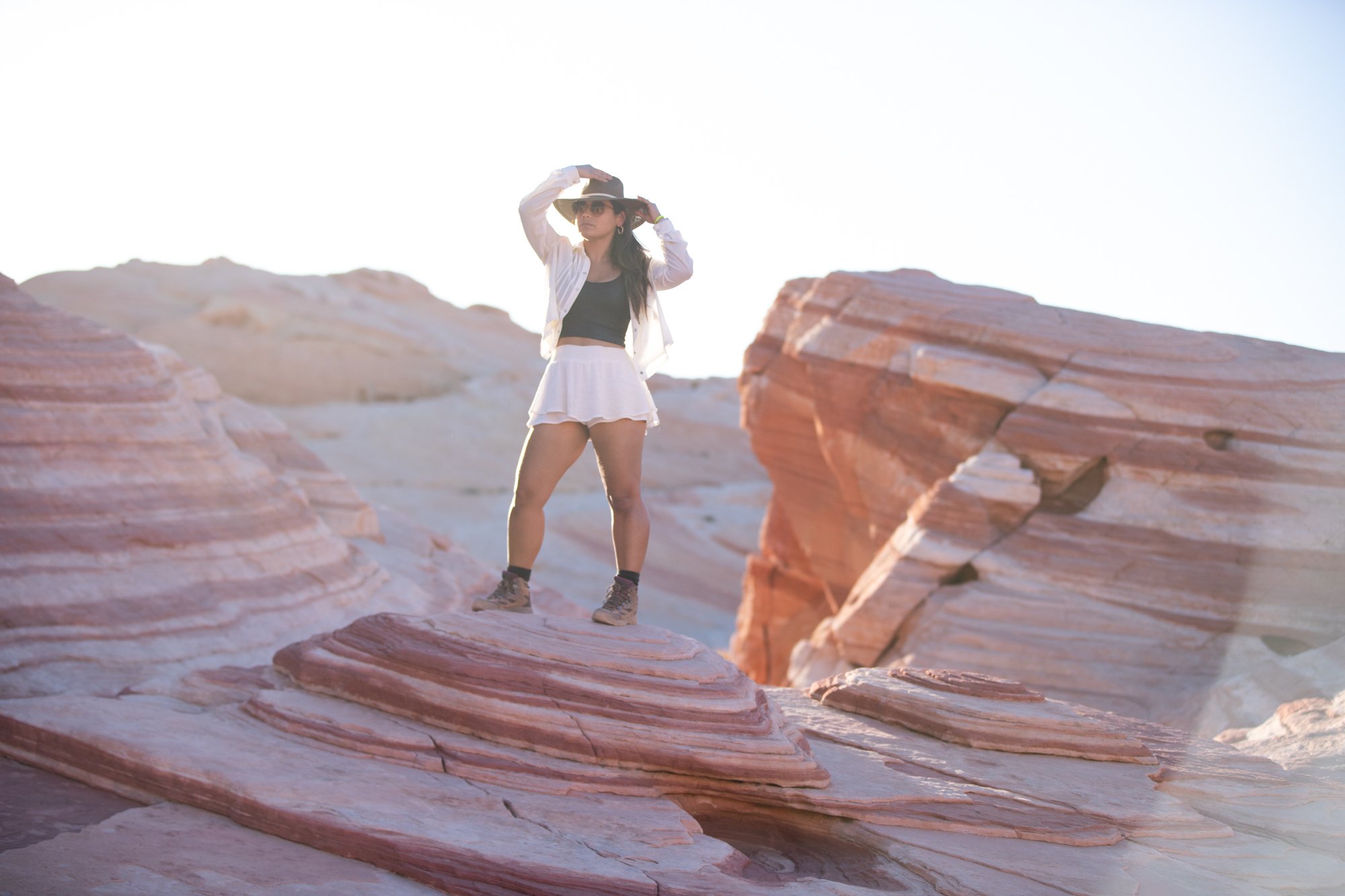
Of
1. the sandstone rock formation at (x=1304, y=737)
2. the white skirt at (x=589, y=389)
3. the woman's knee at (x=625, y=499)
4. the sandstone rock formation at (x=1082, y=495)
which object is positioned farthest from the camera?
the sandstone rock formation at (x=1082, y=495)

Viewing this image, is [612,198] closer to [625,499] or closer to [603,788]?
[625,499]

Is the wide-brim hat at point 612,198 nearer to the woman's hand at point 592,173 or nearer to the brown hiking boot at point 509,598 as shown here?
the woman's hand at point 592,173

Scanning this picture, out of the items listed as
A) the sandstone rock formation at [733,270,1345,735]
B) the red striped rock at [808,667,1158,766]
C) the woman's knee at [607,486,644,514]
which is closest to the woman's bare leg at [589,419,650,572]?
the woman's knee at [607,486,644,514]

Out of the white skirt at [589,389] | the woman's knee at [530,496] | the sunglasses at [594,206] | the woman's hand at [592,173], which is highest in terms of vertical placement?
the woman's hand at [592,173]

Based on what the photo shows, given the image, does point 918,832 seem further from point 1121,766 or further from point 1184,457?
point 1184,457

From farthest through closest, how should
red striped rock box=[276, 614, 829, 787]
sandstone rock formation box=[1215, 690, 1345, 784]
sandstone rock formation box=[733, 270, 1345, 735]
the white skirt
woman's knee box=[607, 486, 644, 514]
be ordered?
1. sandstone rock formation box=[733, 270, 1345, 735]
2. sandstone rock formation box=[1215, 690, 1345, 784]
3. woman's knee box=[607, 486, 644, 514]
4. the white skirt
5. red striped rock box=[276, 614, 829, 787]

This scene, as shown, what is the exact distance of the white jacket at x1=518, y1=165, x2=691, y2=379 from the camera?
16.1ft

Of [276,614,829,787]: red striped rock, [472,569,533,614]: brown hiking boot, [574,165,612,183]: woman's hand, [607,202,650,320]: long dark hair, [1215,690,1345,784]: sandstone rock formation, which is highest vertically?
[574,165,612,183]: woman's hand

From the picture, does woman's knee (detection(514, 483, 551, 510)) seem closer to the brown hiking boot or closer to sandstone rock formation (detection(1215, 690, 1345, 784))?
the brown hiking boot

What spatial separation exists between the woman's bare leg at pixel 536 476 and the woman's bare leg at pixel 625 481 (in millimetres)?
119

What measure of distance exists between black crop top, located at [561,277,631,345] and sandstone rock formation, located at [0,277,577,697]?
2.59m

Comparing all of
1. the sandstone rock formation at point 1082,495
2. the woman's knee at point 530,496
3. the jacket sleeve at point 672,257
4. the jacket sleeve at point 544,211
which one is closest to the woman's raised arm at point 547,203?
the jacket sleeve at point 544,211

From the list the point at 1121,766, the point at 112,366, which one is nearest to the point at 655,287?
the point at 1121,766

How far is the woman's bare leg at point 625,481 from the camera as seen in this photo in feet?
16.0
